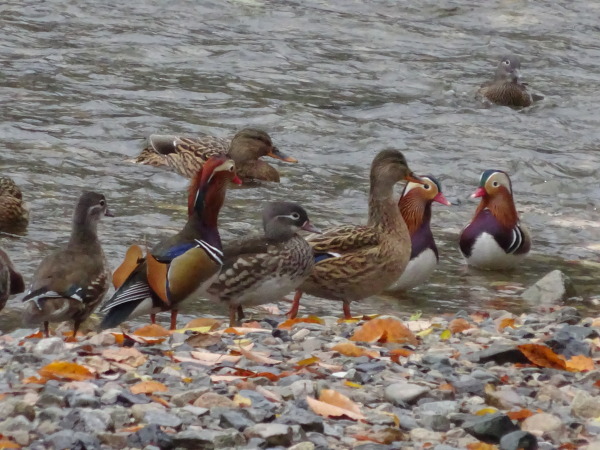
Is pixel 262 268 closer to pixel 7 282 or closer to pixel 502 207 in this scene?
pixel 7 282

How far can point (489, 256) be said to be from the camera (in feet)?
34.2

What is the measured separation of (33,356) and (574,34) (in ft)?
51.3

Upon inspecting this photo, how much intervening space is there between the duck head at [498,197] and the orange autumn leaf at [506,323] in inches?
136

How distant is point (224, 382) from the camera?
16.9ft

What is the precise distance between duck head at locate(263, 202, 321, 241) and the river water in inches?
35.6

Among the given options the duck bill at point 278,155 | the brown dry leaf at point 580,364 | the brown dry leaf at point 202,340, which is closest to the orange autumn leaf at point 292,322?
the brown dry leaf at point 202,340

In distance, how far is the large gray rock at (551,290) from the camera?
364 inches

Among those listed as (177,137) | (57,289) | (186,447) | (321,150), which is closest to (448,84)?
(321,150)

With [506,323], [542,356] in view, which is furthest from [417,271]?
[542,356]

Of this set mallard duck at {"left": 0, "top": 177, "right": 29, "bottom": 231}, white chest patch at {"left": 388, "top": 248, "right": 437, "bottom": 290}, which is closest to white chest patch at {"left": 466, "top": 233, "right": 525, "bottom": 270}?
white chest patch at {"left": 388, "top": 248, "right": 437, "bottom": 290}

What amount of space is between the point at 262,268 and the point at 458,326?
1.40 metres

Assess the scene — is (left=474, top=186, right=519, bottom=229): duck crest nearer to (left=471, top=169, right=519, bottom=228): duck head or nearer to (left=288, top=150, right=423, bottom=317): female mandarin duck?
(left=471, top=169, right=519, bottom=228): duck head

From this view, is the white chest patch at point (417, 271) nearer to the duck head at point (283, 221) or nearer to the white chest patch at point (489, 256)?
the white chest patch at point (489, 256)

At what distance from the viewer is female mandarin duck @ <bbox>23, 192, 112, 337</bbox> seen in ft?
23.9
